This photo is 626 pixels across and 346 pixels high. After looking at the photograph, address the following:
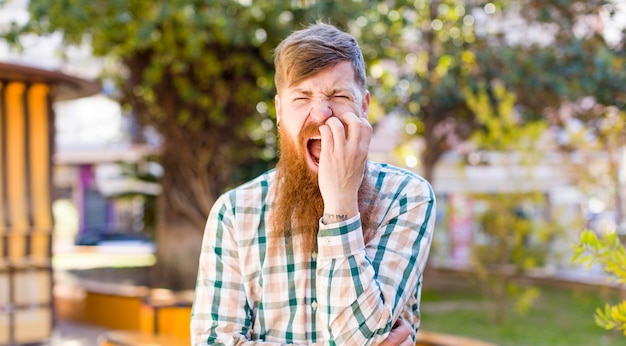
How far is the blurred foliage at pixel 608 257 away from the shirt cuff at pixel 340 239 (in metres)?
1.09

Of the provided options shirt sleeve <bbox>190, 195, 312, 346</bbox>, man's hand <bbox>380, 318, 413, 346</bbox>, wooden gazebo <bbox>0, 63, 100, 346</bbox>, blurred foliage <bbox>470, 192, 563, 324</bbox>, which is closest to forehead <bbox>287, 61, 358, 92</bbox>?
shirt sleeve <bbox>190, 195, 312, 346</bbox>

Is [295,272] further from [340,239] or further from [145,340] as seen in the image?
[145,340]

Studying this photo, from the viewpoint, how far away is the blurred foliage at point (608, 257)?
2551mm

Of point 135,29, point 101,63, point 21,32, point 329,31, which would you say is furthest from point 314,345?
point 101,63

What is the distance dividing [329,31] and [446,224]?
40.7ft

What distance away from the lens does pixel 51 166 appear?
867cm

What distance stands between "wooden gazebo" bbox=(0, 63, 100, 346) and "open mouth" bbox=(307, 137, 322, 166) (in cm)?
662

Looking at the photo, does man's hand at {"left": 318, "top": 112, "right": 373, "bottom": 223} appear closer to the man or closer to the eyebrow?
the man

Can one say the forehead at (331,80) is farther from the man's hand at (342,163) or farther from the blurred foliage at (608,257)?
the blurred foliage at (608,257)

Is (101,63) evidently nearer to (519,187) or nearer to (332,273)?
(519,187)

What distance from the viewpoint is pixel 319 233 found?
1826 millimetres

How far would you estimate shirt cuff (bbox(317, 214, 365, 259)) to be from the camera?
1.80m

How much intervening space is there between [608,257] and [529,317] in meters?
8.50

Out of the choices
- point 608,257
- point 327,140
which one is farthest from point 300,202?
point 608,257
